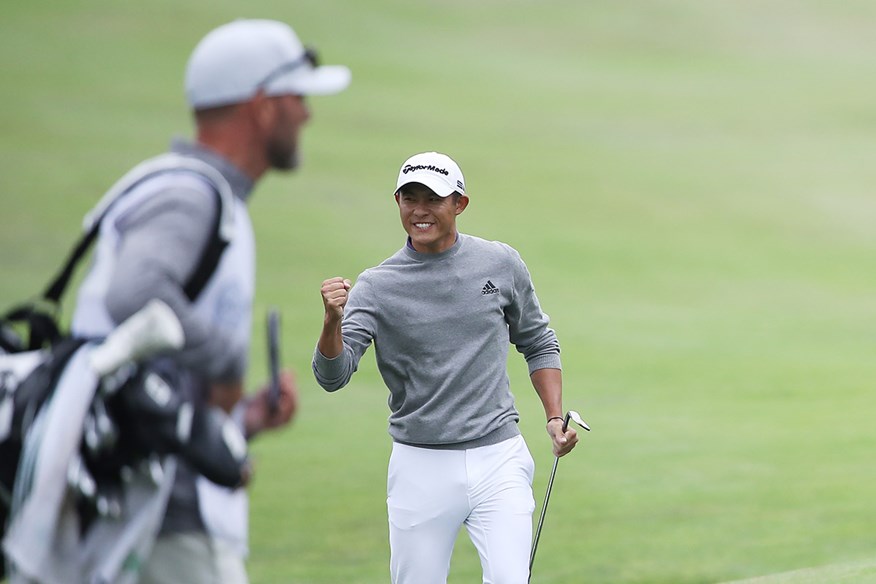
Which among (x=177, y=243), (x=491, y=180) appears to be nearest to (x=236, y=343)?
(x=177, y=243)

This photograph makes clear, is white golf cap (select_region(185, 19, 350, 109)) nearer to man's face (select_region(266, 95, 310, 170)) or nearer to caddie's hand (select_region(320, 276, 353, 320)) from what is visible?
man's face (select_region(266, 95, 310, 170))

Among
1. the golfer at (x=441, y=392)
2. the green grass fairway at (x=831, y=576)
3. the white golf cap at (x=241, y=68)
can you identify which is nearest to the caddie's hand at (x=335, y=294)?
the golfer at (x=441, y=392)

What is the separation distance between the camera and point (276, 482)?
13.5 m

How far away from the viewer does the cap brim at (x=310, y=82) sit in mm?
4586

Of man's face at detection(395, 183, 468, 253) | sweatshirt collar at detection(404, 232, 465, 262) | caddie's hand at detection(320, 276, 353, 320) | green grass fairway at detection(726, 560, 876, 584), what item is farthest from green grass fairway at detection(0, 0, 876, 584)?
caddie's hand at detection(320, 276, 353, 320)

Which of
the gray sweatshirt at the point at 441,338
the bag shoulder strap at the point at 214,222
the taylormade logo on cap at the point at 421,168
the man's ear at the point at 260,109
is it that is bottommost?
the gray sweatshirt at the point at 441,338

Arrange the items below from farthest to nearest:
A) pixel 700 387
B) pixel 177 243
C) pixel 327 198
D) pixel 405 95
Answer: pixel 405 95
pixel 327 198
pixel 700 387
pixel 177 243

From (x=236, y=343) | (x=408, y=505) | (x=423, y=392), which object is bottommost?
(x=408, y=505)

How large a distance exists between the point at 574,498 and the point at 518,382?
4.99 m

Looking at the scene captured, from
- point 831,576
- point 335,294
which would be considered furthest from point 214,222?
point 831,576

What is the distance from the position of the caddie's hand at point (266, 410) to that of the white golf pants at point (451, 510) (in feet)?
4.89

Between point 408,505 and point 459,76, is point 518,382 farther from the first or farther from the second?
point 459,76

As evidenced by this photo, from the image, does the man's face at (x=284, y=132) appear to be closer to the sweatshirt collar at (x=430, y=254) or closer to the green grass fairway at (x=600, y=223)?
the sweatshirt collar at (x=430, y=254)

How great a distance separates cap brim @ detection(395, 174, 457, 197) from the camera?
5.71 meters
